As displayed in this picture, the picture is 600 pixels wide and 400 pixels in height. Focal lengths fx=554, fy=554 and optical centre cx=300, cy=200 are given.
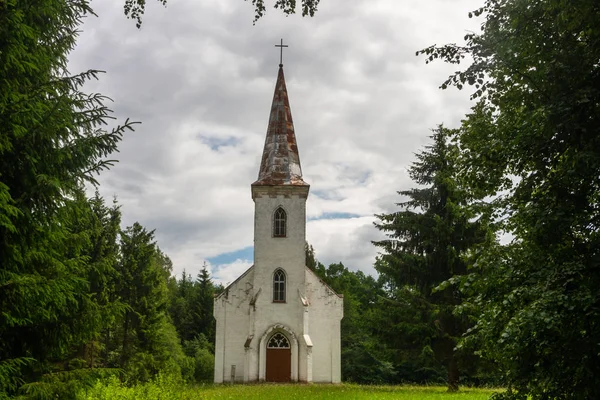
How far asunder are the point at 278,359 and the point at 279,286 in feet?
11.4

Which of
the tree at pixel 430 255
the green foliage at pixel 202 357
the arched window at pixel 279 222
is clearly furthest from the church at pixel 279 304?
the green foliage at pixel 202 357

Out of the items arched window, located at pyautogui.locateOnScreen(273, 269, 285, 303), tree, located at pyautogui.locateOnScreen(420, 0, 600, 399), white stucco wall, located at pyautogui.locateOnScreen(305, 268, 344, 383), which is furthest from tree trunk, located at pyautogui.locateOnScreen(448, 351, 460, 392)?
tree, located at pyautogui.locateOnScreen(420, 0, 600, 399)

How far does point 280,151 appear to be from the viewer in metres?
28.8

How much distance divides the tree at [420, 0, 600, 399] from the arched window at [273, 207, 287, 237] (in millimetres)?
19988

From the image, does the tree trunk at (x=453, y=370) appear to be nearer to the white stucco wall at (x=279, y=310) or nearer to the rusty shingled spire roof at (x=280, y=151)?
the white stucco wall at (x=279, y=310)

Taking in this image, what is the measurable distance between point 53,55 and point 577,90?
796 cm

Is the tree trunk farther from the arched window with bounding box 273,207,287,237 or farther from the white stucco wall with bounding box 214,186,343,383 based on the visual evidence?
the arched window with bounding box 273,207,287,237

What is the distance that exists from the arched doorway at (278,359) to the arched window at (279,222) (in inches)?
195

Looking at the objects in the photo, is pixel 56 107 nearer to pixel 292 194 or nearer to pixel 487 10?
pixel 487 10

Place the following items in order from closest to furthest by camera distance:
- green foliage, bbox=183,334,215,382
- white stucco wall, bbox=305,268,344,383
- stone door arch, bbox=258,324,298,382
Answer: stone door arch, bbox=258,324,298,382 < white stucco wall, bbox=305,268,344,383 < green foliage, bbox=183,334,215,382

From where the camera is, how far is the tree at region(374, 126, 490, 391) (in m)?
22.6

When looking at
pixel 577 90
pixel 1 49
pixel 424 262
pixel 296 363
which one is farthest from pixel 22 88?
pixel 296 363

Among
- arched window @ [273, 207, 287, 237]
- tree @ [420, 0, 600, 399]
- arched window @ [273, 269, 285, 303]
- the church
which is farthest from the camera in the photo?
arched window @ [273, 207, 287, 237]

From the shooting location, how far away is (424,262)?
23.3 meters
